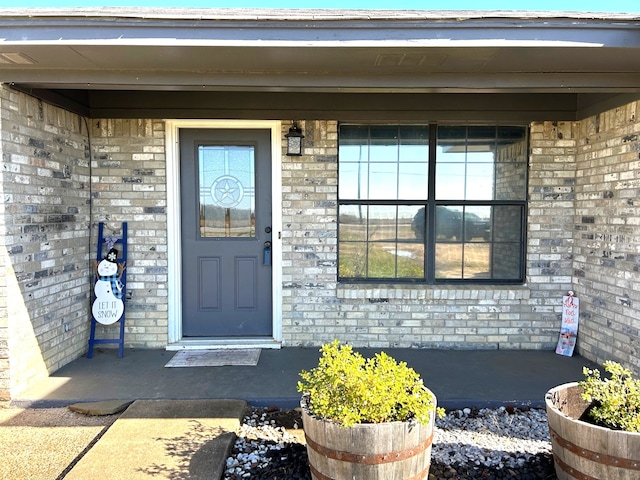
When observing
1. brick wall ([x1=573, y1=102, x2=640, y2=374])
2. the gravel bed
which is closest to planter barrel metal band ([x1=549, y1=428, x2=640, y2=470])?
the gravel bed

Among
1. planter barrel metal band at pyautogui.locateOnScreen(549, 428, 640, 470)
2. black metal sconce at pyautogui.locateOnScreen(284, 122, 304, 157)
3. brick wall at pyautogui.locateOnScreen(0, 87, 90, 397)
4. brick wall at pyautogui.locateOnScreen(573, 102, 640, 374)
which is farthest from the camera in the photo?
black metal sconce at pyautogui.locateOnScreen(284, 122, 304, 157)

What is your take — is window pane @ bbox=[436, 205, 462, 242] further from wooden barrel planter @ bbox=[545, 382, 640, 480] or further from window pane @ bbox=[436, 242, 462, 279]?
wooden barrel planter @ bbox=[545, 382, 640, 480]

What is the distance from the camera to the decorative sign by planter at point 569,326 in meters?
4.06

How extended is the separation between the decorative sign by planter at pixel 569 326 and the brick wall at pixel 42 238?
447 centimetres

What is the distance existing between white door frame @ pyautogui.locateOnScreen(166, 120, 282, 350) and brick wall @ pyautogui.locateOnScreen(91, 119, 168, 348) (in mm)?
62

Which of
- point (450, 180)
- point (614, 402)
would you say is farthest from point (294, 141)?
point (614, 402)

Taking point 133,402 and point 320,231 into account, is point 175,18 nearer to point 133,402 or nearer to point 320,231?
point 320,231

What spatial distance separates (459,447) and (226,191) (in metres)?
2.92

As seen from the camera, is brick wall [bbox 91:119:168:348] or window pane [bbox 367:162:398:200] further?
window pane [bbox 367:162:398:200]

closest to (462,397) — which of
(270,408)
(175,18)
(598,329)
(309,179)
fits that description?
(270,408)

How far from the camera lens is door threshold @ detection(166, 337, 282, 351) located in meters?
4.13

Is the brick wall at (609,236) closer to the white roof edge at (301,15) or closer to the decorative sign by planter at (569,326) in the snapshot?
the decorative sign by planter at (569,326)

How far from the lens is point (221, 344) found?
418 cm

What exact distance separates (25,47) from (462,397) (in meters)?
3.70
